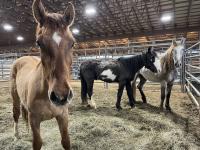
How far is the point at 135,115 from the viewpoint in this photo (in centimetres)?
405

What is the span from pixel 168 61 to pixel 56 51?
11.5ft

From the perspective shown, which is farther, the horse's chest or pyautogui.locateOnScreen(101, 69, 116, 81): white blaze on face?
pyautogui.locateOnScreen(101, 69, 116, 81): white blaze on face

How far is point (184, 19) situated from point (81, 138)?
1269cm

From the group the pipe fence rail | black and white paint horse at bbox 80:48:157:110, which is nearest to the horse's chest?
black and white paint horse at bbox 80:48:157:110

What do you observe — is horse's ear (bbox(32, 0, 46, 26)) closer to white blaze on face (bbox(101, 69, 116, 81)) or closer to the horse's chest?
the horse's chest

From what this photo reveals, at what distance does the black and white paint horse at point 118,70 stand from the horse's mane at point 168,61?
0.76ft

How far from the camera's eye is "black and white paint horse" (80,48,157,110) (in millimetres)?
4648

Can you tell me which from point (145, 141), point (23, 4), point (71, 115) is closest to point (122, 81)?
point (71, 115)

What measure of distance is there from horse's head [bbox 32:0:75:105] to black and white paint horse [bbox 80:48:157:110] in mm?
3201

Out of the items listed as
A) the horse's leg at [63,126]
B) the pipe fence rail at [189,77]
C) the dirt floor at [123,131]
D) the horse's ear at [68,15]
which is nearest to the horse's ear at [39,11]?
the horse's ear at [68,15]

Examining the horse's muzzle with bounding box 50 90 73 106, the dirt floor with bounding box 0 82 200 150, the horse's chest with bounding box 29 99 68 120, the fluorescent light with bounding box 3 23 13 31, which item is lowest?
the dirt floor with bounding box 0 82 200 150

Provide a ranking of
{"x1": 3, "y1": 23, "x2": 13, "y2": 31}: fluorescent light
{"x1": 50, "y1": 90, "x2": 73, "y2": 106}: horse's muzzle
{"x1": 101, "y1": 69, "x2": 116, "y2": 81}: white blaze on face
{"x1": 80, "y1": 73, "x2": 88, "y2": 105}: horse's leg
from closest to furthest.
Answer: {"x1": 50, "y1": 90, "x2": 73, "y2": 106}: horse's muzzle, {"x1": 101, "y1": 69, "x2": 116, "y2": 81}: white blaze on face, {"x1": 80, "y1": 73, "x2": 88, "y2": 105}: horse's leg, {"x1": 3, "y1": 23, "x2": 13, "y2": 31}: fluorescent light

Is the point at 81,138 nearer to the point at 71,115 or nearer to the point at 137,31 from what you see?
the point at 71,115

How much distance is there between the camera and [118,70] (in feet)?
15.7
